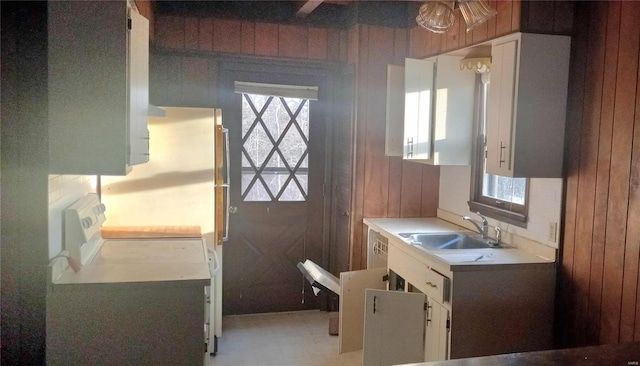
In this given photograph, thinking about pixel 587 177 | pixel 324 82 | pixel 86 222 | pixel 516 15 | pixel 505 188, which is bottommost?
pixel 86 222

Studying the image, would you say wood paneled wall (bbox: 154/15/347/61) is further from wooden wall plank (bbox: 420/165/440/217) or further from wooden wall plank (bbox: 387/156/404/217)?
wooden wall plank (bbox: 420/165/440/217)

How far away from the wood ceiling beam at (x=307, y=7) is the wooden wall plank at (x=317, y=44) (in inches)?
6.4

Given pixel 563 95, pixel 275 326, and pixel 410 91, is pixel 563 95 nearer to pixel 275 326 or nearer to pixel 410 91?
pixel 410 91

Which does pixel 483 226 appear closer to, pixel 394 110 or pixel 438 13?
pixel 394 110

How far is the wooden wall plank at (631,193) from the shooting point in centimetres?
235

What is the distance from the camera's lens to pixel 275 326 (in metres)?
4.16

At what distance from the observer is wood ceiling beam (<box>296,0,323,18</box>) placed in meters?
3.64

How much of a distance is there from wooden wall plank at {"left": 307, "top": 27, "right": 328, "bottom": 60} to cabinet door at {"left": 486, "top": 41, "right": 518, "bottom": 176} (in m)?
1.61

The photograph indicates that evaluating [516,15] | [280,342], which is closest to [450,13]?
[516,15]

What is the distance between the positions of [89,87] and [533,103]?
2.04 m

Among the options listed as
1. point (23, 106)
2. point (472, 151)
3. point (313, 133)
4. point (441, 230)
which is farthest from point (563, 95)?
point (23, 106)

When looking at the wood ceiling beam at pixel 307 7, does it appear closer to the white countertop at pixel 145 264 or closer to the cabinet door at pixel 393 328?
the white countertop at pixel 145 264

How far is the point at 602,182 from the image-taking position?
2543mm

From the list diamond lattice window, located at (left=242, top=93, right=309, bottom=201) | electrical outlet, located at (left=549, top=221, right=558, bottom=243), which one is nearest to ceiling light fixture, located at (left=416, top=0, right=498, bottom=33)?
electrical outlet, located at (left=549, top=221, right=558, bottom=243)
